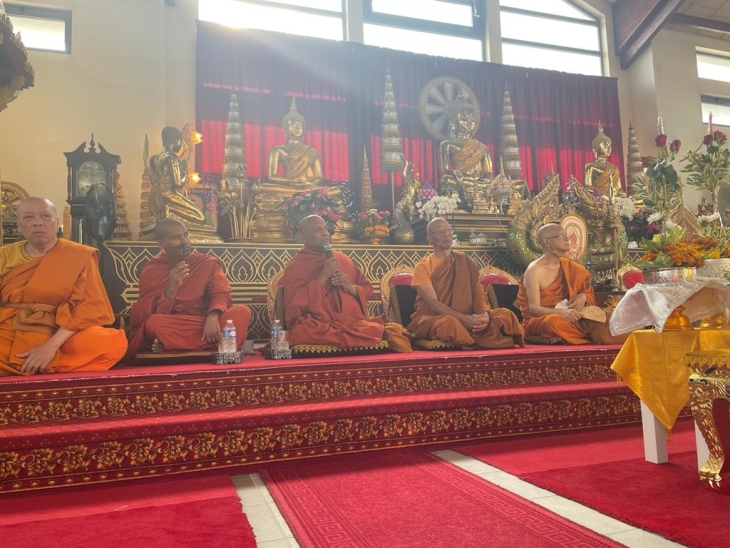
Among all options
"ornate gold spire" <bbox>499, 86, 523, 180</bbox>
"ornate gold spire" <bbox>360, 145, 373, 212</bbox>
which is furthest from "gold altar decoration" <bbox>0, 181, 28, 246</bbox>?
"ornate gold spire" <bbox>499, 86, 523, 180</bbox>

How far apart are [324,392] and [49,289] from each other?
170 cm

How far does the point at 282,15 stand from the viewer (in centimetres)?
895

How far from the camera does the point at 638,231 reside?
7176mm

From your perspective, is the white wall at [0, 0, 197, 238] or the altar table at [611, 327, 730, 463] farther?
the white wall at [0, 0, 197, 238]

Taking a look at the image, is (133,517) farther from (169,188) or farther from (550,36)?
(550,36)

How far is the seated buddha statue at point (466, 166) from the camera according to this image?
7891 mm

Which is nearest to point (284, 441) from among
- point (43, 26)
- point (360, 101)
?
point (360, 101)

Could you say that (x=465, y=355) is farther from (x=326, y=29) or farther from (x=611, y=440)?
(x=326, y=29)

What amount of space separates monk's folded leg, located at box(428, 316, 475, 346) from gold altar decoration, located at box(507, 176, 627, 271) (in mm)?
2076

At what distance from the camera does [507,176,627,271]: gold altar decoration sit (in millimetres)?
5641

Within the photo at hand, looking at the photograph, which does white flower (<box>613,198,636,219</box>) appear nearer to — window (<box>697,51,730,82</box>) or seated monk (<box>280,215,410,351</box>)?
seated monk (<box>280,215,410,351</box>)

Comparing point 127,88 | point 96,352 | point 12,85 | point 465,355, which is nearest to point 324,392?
point 465,355

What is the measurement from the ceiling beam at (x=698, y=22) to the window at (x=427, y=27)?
336 cm

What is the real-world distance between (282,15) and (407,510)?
8711 mm
